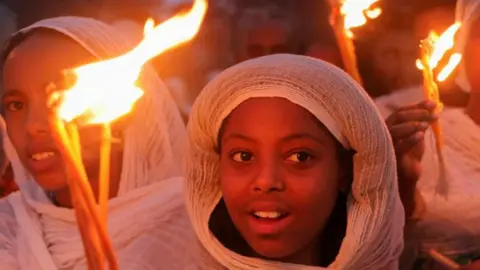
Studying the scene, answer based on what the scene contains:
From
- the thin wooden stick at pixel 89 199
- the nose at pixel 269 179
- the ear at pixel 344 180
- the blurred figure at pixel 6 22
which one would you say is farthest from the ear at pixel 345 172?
the blurred figure at pixel 6 22

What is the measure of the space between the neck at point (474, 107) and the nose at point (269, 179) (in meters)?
0.62

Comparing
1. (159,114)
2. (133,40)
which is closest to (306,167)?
(159,114)

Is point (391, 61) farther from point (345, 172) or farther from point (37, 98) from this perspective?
point (37, 98)

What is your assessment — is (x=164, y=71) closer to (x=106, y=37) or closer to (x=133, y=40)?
(x=133, y=40)

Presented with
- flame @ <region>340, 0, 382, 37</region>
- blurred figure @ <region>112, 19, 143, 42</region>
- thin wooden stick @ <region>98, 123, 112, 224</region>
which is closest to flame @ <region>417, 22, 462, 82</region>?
flame @ <region>340, 0, 382, 37</region>

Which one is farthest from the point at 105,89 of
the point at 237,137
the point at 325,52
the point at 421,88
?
the point at 421,88

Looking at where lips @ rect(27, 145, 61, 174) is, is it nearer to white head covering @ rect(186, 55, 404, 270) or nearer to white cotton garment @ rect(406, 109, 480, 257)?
white head covering @ rect(186, 55, 404, 270)

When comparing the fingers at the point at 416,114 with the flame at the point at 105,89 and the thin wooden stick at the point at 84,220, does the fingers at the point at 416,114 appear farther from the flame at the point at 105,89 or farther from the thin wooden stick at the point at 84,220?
the thin wooden stick at the point at 84,220

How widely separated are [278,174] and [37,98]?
0.42 m

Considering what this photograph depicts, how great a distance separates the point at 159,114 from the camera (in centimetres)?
119

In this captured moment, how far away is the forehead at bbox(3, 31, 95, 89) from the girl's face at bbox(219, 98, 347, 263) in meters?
0.32

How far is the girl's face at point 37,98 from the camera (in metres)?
1.11

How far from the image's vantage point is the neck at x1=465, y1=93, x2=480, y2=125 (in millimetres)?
1394

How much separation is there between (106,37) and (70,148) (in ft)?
1.74
